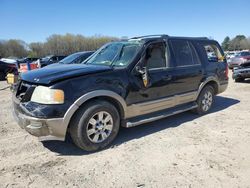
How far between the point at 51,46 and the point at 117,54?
6935cm

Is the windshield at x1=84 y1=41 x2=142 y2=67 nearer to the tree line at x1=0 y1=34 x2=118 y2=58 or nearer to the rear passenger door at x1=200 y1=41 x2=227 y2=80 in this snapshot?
the rear passenger door at x1=200 y1=41 x2=227 y2=80

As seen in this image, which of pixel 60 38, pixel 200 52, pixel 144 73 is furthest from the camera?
pixel 60 38

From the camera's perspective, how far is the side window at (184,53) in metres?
5.16

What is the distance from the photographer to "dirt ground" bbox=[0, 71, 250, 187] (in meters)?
3.04

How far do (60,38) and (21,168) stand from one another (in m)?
72.5

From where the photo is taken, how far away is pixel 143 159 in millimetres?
3605

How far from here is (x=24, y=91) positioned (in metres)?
4.01

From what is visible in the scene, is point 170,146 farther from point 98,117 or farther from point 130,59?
point 130,59

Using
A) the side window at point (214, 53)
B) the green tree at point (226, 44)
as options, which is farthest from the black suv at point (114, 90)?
the green tree at point (226, 44)

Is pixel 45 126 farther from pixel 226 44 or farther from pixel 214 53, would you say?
pixel 226 44

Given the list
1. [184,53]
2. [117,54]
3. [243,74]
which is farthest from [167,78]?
[243,74]

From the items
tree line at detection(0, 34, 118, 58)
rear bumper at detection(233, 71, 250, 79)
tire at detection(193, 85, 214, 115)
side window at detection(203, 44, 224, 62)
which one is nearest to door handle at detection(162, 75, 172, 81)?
tire at detection(193, 85, 214, 115)

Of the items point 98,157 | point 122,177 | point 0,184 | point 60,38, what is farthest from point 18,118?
point 60,38

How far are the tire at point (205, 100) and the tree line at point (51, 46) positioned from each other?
60997 millimetres
